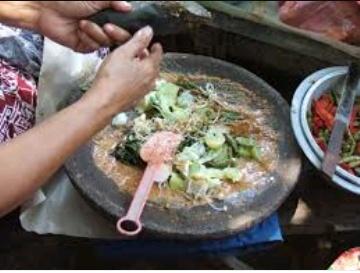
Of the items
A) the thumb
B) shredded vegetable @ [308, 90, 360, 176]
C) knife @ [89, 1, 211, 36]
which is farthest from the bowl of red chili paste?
the thumb

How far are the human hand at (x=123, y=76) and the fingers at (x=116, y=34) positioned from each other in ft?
0.08

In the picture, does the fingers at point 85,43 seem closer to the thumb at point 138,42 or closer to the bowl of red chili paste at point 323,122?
the thumb at point 138,42

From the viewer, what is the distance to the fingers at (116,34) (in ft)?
6.82

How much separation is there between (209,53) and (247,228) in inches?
51.8

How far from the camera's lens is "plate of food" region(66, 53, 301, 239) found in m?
2.17

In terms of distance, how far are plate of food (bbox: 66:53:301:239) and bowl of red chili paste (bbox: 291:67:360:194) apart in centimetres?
6

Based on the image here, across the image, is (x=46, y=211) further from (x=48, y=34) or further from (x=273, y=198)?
(x=273, y=198)

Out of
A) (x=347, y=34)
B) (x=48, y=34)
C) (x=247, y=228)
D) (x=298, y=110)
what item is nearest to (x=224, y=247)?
(x=247, y=228)

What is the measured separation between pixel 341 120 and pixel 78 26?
42.8 inches

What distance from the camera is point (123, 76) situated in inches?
83.7

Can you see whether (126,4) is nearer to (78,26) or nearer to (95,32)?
(95,32)

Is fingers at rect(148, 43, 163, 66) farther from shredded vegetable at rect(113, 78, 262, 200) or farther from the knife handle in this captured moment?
shredded vegetable at rect(113, 78, 262, 200)

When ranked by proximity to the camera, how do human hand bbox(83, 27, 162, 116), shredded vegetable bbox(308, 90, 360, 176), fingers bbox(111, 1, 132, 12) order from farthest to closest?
1. shredded vegetable bbox(308, 90, 360, 176)
2. human hand bbox(83, 27, 162, 116)
3. fingers bbox(111, 1, 132, 12)

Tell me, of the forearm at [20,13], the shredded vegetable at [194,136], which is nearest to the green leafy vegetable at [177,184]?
the shredded vegetable at [194,136]
